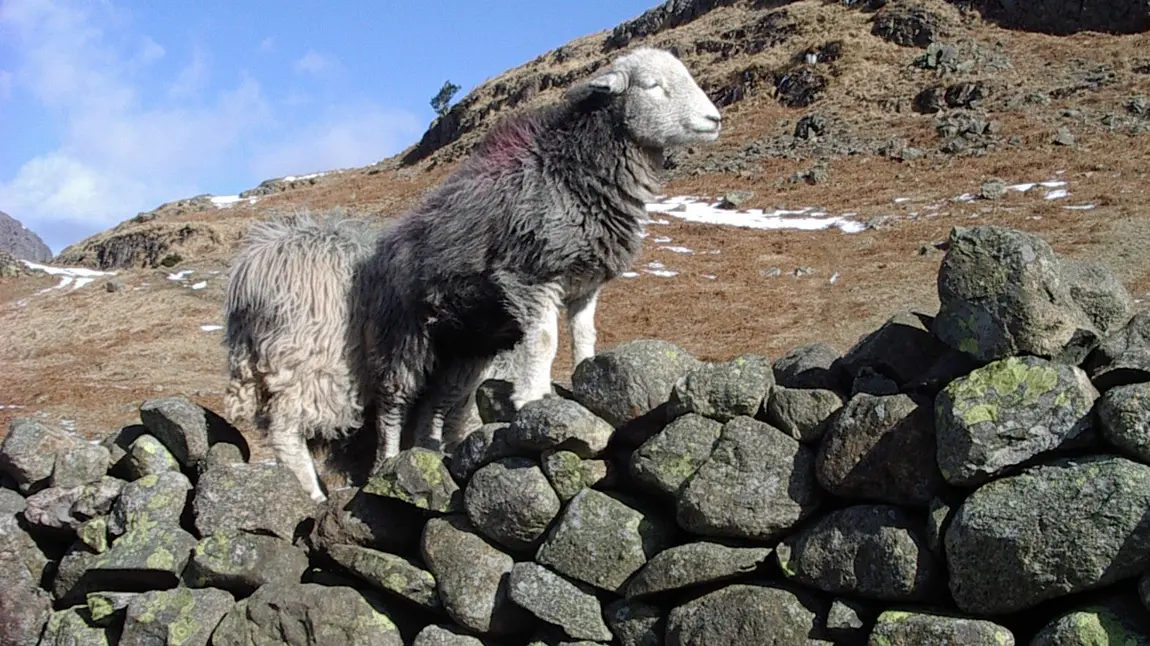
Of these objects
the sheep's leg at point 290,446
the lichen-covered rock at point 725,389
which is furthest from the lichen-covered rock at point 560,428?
the sheep's leg at point 290,446

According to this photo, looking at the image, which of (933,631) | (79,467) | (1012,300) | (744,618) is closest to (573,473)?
(744,618)

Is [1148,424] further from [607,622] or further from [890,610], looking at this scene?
[607,622]

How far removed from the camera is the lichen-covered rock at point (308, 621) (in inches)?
199

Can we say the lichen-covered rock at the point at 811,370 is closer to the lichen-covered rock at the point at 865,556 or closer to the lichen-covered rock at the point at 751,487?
the lichen-covered rock at the point at 751,487

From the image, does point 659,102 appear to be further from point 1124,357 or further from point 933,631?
point 933,631

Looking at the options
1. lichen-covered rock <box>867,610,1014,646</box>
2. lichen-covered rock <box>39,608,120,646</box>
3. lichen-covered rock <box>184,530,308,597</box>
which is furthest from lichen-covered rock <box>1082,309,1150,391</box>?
lichen-covered rock <box>39,608,120,646</box>

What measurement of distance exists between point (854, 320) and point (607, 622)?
12196 millimetres

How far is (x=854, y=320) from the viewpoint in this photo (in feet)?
51.9

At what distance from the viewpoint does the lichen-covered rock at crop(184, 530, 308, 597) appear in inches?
213

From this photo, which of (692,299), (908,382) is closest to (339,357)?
(908,382)

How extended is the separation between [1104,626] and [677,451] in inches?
71.4

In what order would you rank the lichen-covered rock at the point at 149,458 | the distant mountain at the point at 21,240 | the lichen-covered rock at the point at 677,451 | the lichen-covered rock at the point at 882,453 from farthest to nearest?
the distant mountain at the point at 21,240, the lichen-covered rock at the point at 149,458, the lichen-covered rock at the point at 677,451, the lichen-covered rock at the point at 882,453

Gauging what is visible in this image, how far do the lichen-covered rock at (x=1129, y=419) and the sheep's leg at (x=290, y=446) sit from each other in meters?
4.64

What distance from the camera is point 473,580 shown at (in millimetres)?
4824
